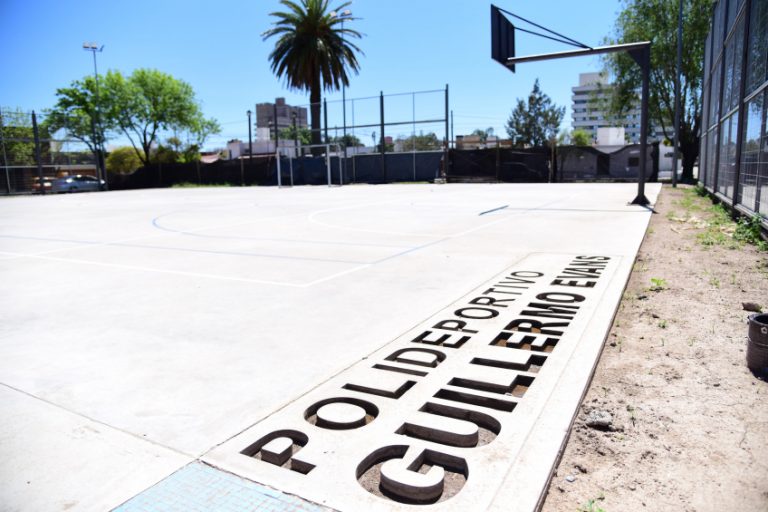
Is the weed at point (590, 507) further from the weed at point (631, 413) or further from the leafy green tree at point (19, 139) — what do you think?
the leafy green tree at point (19, 139)

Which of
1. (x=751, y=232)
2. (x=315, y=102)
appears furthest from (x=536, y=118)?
(x=751, y=232)

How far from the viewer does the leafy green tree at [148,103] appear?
49812mm

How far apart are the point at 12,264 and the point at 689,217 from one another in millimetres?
12579

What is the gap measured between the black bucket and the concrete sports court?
92 centimetres

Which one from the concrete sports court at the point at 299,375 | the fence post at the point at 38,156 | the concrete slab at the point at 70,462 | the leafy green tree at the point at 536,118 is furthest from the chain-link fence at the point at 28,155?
the leafy green tree at the point at 536,118

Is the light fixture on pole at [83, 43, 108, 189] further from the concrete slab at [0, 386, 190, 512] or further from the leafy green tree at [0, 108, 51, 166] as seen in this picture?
the concrete slab at [0, 386, 190, 512]

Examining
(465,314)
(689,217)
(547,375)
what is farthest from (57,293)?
(689,217)

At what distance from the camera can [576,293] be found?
503cm

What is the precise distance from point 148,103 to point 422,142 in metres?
31.2

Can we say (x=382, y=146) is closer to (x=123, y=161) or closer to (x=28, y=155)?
(x=28, y=155)

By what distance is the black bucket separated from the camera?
10.4ft

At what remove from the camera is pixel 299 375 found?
3.33 metres

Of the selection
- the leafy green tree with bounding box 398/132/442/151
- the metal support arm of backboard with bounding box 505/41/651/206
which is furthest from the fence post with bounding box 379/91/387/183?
the metal support arm of backboard with bounding box 505/41/651/206

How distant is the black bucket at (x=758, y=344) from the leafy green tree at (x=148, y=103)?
5238cm
